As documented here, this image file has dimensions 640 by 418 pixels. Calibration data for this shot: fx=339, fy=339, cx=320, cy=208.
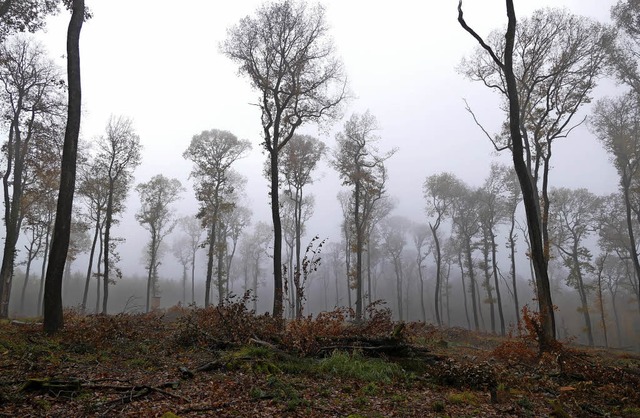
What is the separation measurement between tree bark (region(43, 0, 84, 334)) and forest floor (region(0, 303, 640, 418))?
0.72 m

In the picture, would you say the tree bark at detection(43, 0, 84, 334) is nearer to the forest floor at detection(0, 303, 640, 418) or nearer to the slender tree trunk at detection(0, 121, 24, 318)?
the forest floor at detection(0, 303, 640, 418)

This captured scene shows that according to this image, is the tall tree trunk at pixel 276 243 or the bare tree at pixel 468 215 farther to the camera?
the bare tree at pixel 468 215

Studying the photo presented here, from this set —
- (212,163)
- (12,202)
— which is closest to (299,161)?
(212,163)

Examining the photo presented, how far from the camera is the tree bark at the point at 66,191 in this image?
8.86 m

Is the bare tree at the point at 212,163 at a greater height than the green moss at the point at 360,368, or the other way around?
the bare tree at the point at 212,163

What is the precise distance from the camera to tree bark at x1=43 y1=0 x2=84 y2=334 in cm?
886

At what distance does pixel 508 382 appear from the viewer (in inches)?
260

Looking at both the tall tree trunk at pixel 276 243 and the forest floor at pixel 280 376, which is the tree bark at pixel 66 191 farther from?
the tall tree trunk at pixel 276 243

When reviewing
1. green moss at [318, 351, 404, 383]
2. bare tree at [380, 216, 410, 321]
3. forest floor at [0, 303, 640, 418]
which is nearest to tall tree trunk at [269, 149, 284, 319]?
forest floor at [0, 303, 640, 418]

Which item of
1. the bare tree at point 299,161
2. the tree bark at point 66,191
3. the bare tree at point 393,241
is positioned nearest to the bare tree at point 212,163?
the bare tree at point 299,161

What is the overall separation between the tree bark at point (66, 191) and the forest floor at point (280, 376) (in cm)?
72

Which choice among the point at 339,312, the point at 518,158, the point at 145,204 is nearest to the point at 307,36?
the point at 518,158

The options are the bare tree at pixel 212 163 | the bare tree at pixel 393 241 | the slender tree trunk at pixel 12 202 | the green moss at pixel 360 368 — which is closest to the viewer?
the green moss at pixel 360 368

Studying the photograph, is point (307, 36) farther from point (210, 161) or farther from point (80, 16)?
point (210, 161)
